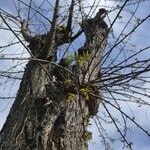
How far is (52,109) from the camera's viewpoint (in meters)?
3.54

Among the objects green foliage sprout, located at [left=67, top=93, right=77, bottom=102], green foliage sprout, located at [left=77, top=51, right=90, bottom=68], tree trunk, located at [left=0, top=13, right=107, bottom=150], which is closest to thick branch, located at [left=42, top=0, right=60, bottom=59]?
tree trunk, located at [left=0, top=13, right=107, bottom=150]

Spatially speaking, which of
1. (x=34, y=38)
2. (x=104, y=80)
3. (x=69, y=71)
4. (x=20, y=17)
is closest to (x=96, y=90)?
(x=104, y=80)

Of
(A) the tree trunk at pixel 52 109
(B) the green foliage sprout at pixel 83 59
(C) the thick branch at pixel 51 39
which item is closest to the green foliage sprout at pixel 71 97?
(A) the tree trunk at pixel 52 109

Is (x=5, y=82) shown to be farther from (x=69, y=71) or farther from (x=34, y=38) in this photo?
(x=69, y=71)

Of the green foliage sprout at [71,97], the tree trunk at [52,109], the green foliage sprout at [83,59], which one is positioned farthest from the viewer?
the green foliage sprout at [83,59]

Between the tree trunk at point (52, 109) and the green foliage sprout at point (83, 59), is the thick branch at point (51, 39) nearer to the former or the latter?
the tree trunk at point (52, 109)

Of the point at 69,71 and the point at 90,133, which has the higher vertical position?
the point at 69,71

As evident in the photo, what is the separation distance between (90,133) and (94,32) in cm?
111

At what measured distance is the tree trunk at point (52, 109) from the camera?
337 centimetres

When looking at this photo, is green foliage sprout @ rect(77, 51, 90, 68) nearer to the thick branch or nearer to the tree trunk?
the tree trunk

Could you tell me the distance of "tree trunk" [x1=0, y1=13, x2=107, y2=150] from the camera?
3.37 m

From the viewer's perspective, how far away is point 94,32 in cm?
439

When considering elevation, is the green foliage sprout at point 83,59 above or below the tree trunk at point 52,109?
above

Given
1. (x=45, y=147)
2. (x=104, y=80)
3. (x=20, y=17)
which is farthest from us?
(x=20, y=17)
